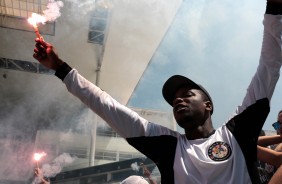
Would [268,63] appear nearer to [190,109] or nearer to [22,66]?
[190,109]

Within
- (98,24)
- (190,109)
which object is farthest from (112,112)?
(98,24)

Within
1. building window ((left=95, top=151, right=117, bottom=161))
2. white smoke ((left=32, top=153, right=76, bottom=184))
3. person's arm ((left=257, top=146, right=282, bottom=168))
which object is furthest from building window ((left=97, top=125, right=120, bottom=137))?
person's arm ((left=257, top=146, right=282, bottom=168))

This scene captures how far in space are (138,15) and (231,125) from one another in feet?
18.7

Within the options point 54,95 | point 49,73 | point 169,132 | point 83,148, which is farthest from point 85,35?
point 169,132

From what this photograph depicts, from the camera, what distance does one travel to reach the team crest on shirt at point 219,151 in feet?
4.25

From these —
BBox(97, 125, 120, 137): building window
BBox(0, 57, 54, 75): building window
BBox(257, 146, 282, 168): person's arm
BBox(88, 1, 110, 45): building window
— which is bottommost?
BBox(257, 146, 282, 168): person's arm

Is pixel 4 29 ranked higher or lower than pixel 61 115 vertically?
higher

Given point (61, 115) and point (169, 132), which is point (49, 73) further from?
point (169, 132)

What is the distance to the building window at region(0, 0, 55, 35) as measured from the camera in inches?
287

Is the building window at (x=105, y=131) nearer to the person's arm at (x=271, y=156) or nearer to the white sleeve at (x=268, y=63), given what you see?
the person's arm at (x=271, y=156)

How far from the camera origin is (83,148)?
1168 cm

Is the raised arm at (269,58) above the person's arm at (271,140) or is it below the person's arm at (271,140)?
above

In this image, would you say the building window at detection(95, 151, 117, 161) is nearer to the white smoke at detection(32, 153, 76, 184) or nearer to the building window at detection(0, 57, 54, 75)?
the white smoke at detection(32, 153, 76, 184)

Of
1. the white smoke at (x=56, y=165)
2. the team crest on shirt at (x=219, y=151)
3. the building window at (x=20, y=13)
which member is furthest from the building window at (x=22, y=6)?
the team crest on shirt at (x=219, y=151)
